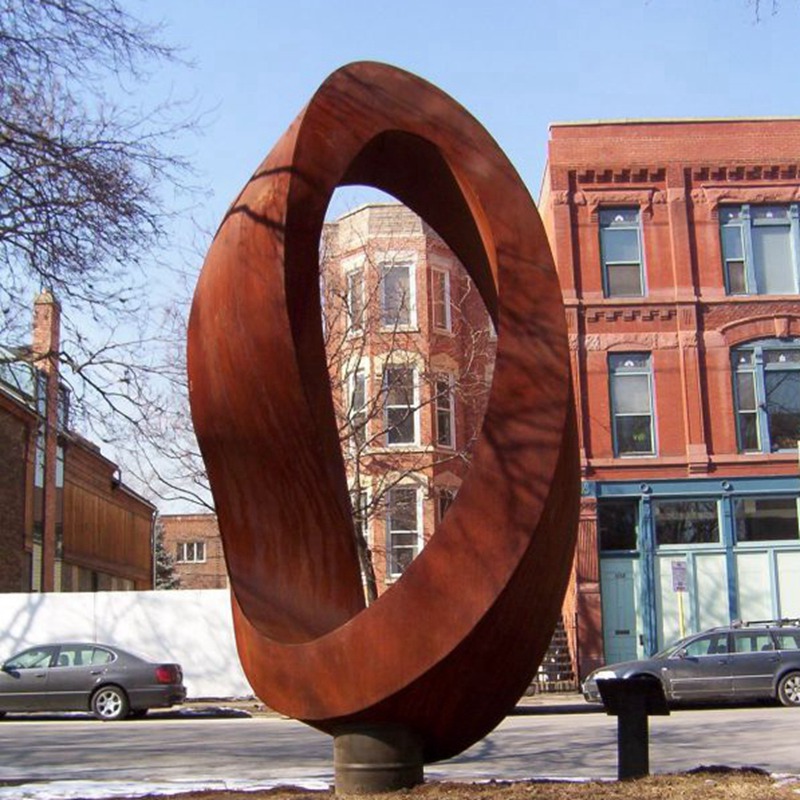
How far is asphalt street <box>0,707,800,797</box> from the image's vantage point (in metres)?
11.2

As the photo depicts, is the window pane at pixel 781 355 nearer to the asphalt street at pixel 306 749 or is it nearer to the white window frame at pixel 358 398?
the white window frame at pixel 358 398

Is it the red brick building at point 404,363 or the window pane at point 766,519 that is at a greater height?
the red brick building at point 404,363

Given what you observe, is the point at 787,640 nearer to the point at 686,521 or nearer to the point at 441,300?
the point at 686,521

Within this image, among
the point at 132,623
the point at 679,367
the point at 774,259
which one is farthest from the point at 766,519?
the point at 132,623

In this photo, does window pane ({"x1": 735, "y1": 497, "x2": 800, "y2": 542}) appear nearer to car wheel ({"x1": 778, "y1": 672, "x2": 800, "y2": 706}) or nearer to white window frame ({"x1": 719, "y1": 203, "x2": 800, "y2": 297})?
white window frame ({"x1": 719, "y1": 203, "x2": 800, "y2": 297})

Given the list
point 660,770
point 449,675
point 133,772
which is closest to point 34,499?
point 133,772

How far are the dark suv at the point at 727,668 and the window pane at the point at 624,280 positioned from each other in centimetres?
922

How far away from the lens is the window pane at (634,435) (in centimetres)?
2678

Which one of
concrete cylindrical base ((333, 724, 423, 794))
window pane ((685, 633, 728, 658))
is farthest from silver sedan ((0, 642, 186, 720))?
concrete cylindrical base ((333, 724, 423, 794))

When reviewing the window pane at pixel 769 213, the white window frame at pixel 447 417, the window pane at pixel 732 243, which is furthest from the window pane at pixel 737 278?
the white window frame at pixel 447 417

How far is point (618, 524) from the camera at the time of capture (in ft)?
86.8

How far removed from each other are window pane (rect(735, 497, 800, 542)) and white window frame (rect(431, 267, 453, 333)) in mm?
8194

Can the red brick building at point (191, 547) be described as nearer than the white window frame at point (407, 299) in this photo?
No

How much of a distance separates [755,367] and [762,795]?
2049cm
